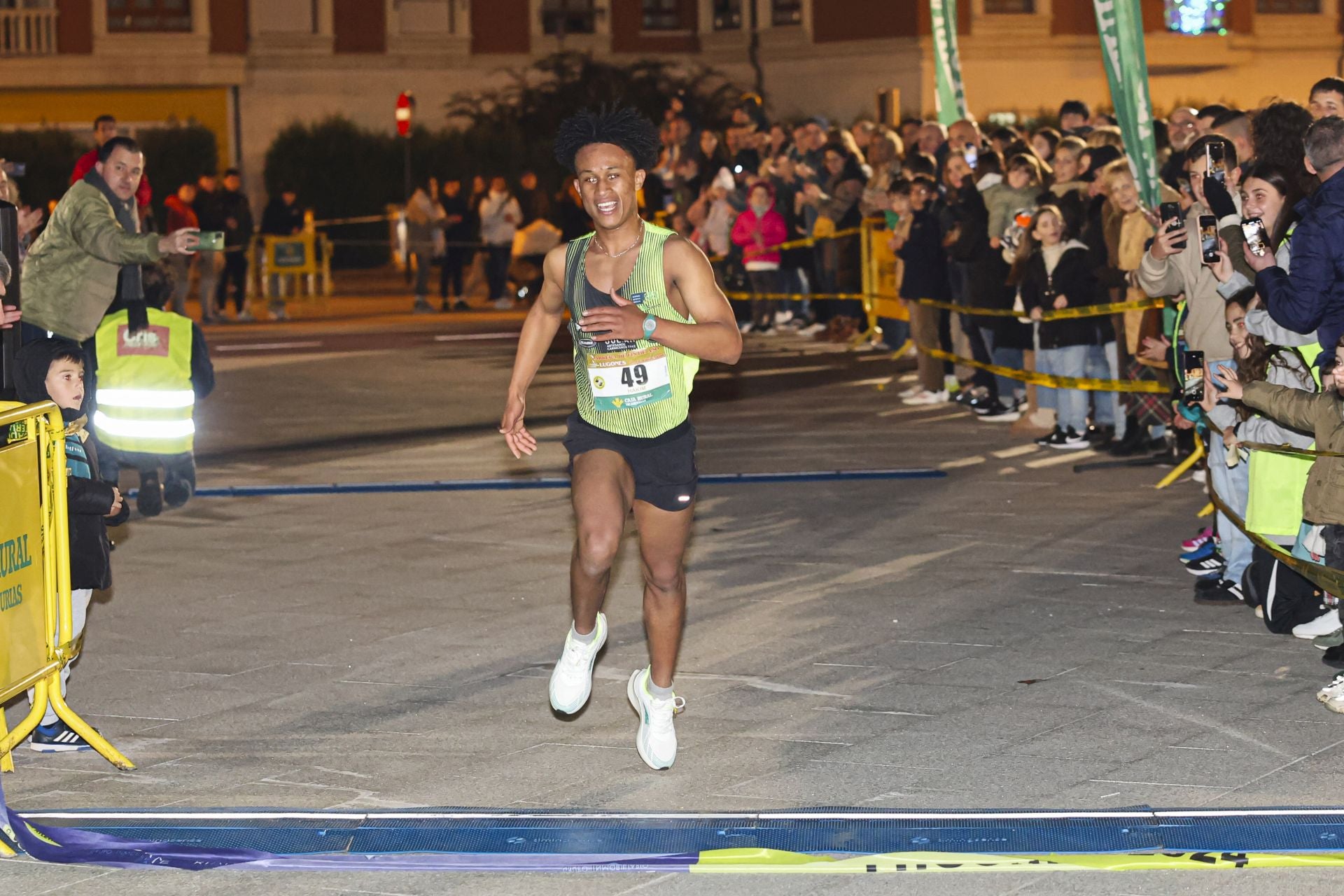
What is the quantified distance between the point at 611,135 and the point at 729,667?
2.25m

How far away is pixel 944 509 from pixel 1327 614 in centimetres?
309

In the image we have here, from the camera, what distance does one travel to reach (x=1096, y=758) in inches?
235

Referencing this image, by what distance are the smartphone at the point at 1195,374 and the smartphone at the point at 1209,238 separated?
386mm

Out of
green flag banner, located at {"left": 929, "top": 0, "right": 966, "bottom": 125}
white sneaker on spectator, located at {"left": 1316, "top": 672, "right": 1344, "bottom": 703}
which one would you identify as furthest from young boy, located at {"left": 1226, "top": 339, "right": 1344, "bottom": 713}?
green flag banner, located at {"left": 929, "top": 0, "right": 966, "bottom": 125}

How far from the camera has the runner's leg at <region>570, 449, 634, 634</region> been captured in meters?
6.00

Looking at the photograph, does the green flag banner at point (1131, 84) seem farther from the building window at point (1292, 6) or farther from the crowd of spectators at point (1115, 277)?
the building window at point (1292, 6)

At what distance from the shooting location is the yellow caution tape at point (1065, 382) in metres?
11.5

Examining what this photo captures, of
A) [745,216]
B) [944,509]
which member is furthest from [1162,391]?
[745,216]

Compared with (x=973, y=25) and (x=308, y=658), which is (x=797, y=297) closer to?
(x=308, y=658)

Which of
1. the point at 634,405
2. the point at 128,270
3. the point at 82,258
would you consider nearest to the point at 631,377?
the point at 634,405

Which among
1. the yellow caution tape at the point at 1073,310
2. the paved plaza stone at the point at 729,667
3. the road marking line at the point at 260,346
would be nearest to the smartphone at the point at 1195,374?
the paved plaza stone at the point at 729,667

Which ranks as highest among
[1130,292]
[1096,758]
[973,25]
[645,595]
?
[973,25]

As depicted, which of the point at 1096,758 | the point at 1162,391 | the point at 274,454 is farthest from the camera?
the point at 274,454

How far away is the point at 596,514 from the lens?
5.99 metres
